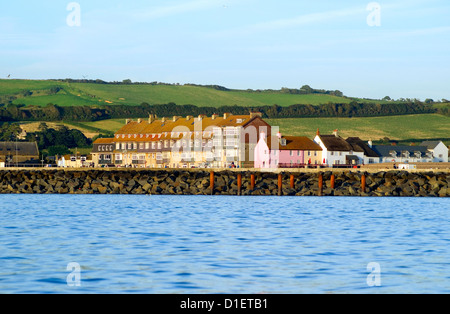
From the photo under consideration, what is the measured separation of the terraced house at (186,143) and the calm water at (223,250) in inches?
2763

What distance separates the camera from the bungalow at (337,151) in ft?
434

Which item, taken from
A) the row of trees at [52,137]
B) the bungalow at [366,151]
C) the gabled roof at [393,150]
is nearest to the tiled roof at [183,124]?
the bungalow at [366,151]

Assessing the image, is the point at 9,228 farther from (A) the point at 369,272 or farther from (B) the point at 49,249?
(A) the point at 369,272

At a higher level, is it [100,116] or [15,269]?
[100,116]

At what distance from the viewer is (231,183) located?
77.6 m

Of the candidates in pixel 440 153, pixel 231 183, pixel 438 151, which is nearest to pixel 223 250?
pixel 231 183

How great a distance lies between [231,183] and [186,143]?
59.3m

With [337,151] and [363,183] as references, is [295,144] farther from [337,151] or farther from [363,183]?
[363,183]

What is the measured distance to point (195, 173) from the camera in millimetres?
80375

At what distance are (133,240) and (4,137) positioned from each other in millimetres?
148607

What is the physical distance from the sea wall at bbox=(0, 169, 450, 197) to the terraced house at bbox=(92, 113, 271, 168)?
39074mm

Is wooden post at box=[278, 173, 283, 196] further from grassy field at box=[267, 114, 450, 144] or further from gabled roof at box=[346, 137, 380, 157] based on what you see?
grassy field at box=[267, 114, 450, 144]

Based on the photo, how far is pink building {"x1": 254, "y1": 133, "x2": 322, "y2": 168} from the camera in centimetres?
12288
